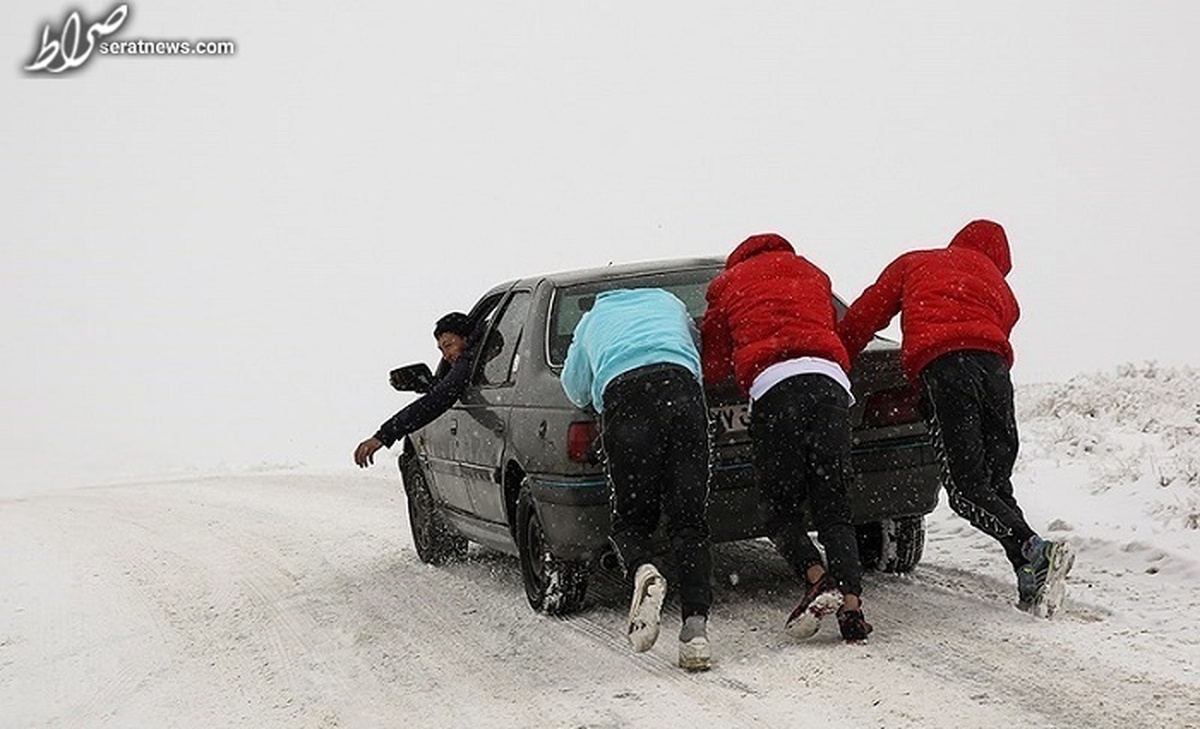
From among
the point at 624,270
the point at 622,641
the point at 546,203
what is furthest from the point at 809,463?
the point at 546,203

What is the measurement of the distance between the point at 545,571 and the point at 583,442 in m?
0.83

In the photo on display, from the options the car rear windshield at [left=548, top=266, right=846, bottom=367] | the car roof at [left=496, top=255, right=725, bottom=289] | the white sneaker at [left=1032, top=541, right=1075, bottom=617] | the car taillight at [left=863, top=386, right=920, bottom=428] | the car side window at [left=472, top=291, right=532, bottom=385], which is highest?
the car roof at [left=496, top=255, right=725, bottom=289]

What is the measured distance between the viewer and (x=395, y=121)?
14525cm

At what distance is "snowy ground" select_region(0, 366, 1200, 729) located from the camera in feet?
16.3

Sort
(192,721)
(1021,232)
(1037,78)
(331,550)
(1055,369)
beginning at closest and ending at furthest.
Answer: (192,721) → (331,550) → (1055,369) → (1021,232) → (1037,78)

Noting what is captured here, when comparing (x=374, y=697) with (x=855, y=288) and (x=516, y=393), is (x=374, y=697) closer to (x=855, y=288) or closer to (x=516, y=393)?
(x=516, y=393)

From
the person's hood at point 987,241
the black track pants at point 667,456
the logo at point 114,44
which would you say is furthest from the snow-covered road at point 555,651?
the logo at point 114,44

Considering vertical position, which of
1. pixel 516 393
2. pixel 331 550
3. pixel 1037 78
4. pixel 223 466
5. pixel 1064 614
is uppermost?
pixel 1037 78

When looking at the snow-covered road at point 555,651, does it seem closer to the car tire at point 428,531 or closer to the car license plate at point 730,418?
the car tire at point 428,531

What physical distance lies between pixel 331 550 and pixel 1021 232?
5066cm

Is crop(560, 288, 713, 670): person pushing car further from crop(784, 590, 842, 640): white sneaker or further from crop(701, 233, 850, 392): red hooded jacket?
crop(784, 590, 842, 640): white sneaker

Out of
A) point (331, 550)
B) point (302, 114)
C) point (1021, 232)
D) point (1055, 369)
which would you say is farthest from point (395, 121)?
point (331, 550)

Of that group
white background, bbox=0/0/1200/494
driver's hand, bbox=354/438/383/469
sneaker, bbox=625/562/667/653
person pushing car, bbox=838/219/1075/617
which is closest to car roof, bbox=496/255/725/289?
driver's hand, bbox=354/438/383/469

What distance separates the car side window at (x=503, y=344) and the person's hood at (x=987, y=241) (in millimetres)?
2351
